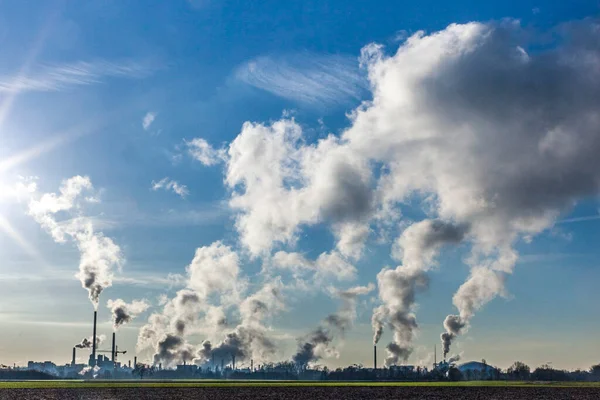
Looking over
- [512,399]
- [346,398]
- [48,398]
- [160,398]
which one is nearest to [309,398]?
[346,398]

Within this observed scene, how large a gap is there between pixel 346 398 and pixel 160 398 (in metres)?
17.5

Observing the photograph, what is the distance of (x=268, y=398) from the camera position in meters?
67.8

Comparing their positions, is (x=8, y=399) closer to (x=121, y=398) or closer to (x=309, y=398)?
(x=121, y=398)

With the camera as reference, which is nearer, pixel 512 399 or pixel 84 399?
pixel 84 399

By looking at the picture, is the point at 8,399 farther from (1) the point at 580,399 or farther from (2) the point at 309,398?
(1) the point at 580,399

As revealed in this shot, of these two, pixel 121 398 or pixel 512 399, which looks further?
pixel 512 399

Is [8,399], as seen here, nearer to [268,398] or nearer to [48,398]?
[48,398]

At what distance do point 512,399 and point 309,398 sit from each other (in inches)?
790

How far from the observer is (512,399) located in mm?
70625

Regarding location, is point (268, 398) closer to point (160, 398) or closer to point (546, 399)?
point (160, 398)

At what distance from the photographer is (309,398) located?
68.2 metres

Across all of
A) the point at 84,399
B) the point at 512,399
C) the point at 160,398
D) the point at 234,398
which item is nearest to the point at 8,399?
the point at 84,399

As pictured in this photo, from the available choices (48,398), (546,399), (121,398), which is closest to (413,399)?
(546,399)

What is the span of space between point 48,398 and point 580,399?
50.4 metres
